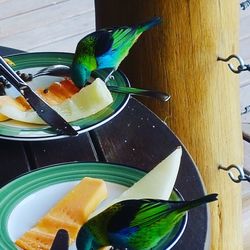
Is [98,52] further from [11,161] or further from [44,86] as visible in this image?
[11,161]

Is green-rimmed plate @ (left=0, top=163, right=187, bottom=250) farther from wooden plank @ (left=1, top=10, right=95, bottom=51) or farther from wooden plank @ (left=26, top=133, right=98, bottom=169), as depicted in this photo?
wooden plank @ (left=1, top=10, right=95, bottom=51)

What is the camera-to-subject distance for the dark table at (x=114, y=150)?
82 centimetres

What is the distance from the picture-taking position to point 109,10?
4.15ft

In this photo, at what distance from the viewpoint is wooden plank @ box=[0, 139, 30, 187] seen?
2.69ft

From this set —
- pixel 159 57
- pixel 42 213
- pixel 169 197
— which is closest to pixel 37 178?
pixel 42 213

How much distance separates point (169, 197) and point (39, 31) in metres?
1.91

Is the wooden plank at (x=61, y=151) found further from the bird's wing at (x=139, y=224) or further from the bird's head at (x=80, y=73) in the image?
the bird's wing at (x=139, y=224)

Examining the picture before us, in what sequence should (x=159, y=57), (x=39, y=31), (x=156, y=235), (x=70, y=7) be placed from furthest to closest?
(x=70, y=7)
(x=39, y=31)
(x=159, y=57)
(x=156, y=235)

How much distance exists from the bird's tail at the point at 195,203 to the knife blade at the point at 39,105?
26cm

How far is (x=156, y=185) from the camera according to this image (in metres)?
0.72

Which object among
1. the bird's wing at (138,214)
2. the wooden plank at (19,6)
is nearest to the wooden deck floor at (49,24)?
the wooden plank at (19,6)

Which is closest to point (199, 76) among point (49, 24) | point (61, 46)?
point (61, 46)

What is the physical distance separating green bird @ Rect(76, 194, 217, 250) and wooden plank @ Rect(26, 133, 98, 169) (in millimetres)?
207

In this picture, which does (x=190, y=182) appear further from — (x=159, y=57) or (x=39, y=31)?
(x=39, y=31)
